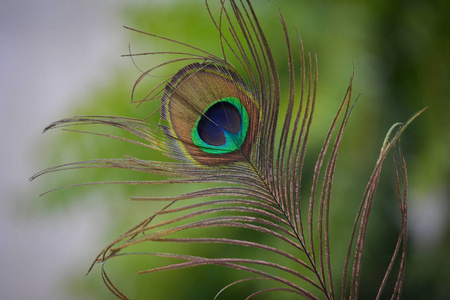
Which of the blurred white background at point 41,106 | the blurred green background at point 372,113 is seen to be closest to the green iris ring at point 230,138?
the blurred green background at point 372,113

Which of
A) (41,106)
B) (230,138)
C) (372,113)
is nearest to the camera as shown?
(230,138)

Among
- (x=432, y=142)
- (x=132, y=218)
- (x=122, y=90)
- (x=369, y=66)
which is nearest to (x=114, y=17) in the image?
(x=122, y=90)

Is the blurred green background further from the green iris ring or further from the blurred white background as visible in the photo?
the green iris ring

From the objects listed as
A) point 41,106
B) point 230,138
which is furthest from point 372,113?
point 41,106

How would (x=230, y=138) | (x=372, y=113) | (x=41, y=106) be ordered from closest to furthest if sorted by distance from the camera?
(x=230, y=138), (x=372, y=113), (x=41, y=106)

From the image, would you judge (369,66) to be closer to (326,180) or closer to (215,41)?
(215,41)

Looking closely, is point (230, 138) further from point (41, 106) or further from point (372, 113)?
point (41, 106)

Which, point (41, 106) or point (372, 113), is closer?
point (372, 113)
